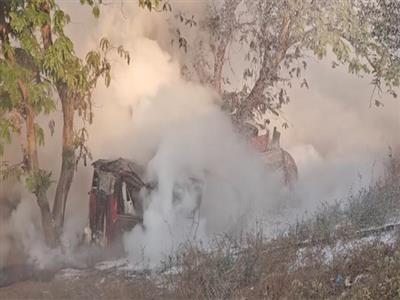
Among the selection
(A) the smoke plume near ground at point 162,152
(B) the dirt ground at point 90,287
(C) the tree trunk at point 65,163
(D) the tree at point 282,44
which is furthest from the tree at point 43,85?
(D) the tree at point 282,44

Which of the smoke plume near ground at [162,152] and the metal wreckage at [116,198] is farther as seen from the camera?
the metal wreckage at [116,198]

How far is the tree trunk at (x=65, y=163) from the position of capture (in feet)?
25.7

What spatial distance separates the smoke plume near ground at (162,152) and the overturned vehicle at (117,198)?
0.11m

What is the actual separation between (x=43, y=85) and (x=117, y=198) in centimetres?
168

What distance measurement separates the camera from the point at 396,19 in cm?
863

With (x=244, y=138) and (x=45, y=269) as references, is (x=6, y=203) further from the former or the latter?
(x=244, y=138)

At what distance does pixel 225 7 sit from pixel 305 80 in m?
1.53

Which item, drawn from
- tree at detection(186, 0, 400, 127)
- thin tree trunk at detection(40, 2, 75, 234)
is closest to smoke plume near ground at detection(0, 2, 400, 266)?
thin tree trunk at detection(40, 2, 75, 234)

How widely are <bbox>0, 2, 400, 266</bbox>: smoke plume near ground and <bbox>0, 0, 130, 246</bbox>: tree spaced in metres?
0.31

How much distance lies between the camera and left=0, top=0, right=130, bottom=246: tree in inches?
273

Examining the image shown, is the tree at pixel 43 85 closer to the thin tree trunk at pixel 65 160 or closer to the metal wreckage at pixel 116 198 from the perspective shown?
the thin tree trunk at pixel 65 160

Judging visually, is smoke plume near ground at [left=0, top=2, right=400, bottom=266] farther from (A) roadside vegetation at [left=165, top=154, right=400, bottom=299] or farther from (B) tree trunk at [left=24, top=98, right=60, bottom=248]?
(A) roadside vegetation at [left=165, top=154, right=400, bottom=299]

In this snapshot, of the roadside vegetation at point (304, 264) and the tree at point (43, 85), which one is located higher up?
the tree at point (43, 85)

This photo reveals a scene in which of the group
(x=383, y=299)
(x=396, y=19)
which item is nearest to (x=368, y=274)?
(x=383, y=299)
